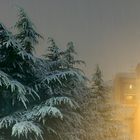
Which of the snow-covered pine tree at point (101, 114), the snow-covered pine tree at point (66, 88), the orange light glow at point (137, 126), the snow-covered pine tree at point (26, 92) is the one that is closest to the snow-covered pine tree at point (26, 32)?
the snow-covered pine tree at point (26, 92)

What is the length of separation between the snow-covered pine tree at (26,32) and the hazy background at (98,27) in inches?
66.1

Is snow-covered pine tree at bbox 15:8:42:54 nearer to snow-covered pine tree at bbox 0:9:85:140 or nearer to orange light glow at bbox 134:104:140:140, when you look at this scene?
Answer: snow-covered pine tree at bbox 0:9:85:140

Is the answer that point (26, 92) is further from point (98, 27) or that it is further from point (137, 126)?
point (137, 126)

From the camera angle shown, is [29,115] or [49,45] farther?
[49,45]

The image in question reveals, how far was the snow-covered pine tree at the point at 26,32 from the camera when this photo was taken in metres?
3.34

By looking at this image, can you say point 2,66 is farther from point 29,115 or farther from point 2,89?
point 29,115

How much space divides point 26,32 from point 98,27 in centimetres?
252

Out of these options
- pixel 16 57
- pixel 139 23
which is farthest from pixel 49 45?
pixel 139 23

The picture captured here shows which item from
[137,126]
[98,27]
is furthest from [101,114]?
[137,126]

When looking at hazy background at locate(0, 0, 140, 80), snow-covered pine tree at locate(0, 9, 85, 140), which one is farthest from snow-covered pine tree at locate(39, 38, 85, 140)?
hazy background at locate(0, 0, 140, 80)

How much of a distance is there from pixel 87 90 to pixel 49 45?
711mm

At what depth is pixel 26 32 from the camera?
3.36 meters

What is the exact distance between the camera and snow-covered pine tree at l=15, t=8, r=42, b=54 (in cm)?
334

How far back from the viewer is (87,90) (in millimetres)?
4109
